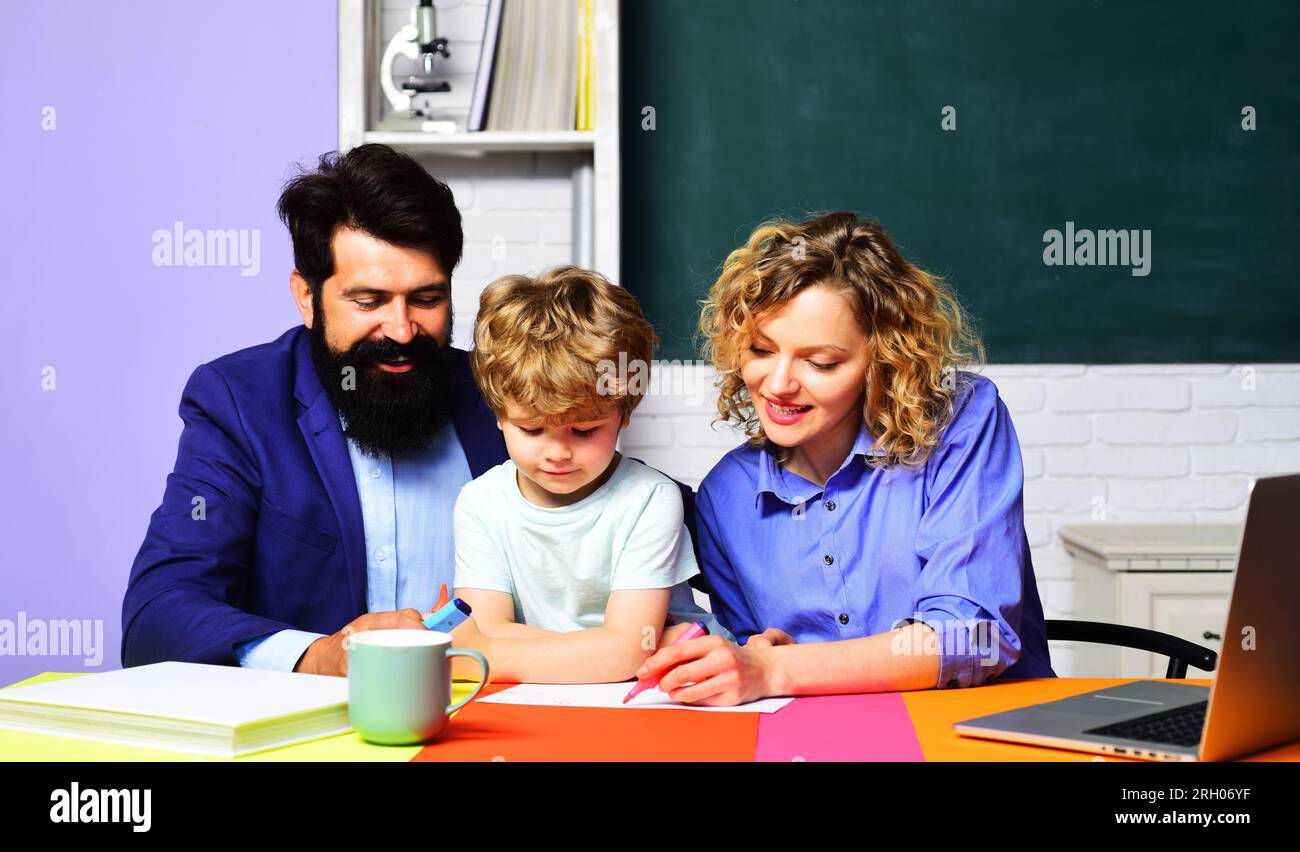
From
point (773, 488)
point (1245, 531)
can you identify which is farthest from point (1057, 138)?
point (1245, 531)

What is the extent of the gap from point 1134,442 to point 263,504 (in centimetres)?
224

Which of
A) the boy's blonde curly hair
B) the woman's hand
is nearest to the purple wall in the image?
the boy's blonde curly hair

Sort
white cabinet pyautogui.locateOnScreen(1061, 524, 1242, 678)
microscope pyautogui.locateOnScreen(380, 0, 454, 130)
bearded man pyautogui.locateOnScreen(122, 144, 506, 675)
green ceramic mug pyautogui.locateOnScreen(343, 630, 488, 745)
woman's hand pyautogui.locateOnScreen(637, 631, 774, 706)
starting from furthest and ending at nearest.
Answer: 1. microscope pyautogui.locateOnScreen(380, 0, 454, 130)
2. white cabinet pyautogui.locateOnScreen(1061, 524, 1242, 678)
3. bearded man pyautogui.locateOnScreen(122, 144, 506, 675)
4. woman's hand pyautogui.locateOnScreen(637, 631, 774, 706)
5. green ceramic mug pyautogui.locateOnScreen(343, 630, 488, 745)

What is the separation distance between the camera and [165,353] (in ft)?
9.63

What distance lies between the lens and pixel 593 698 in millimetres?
1325

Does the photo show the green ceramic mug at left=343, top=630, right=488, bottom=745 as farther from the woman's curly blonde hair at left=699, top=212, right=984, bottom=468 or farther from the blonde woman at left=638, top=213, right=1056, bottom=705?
the woman's curly blonde hair at left=699, top=212, right=984, bottom=468

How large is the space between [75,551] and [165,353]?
518 mm

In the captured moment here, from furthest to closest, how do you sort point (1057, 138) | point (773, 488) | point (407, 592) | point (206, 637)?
point (1057, 138), point (407, 592), point (773, 488), point (206, 637)

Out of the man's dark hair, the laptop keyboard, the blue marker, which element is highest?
the man's dark hair

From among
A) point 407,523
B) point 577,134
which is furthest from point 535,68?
point 407,523

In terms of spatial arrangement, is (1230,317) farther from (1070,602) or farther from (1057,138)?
(1070,602)

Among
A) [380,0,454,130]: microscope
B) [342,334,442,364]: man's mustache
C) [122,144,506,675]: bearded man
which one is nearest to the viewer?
[122,144,506,675]: bearded man

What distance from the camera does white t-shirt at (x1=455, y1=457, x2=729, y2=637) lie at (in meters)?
1.58

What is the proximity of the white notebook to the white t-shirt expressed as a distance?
380 mm
